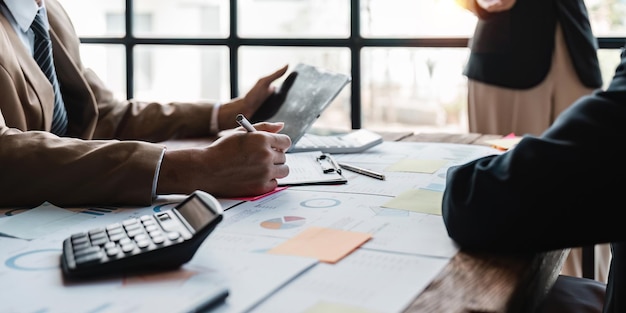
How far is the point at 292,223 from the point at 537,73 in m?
1.56

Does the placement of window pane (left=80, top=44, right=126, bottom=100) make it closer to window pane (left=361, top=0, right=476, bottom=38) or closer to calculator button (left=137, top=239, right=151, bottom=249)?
window pane (left=361, top=0, right=476, bottom=38)

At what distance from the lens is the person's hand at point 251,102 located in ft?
6.34

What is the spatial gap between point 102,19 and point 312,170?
2.15m

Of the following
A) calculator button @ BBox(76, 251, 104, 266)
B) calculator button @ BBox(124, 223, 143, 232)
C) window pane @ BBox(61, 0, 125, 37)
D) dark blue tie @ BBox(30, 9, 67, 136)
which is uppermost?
window pane @ BBox(61, 0, 125, 37)

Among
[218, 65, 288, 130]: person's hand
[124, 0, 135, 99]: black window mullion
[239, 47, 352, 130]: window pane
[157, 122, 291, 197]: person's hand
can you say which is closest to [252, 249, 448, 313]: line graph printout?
[157, 122, 291, 197]: person's hand

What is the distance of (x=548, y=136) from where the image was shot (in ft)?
2.88

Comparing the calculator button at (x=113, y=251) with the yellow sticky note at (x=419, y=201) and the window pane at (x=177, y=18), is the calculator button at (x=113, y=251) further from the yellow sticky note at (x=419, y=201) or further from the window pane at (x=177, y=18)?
the window pane at (x=177, y=18)

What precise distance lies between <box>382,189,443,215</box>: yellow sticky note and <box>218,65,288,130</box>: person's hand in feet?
2.49

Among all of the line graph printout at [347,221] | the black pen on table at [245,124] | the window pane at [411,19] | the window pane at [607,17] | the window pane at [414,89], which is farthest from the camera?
the window pane at [414,89]

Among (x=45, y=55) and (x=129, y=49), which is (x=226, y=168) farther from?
(x=129, y=49)

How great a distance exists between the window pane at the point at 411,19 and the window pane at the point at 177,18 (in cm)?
68

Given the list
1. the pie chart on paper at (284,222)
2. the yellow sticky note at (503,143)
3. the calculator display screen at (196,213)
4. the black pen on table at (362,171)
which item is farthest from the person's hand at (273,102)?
the calculator display screen at (196,213)

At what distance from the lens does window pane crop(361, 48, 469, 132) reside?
2799 mm

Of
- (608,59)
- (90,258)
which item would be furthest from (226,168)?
(608,59)
